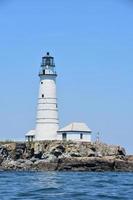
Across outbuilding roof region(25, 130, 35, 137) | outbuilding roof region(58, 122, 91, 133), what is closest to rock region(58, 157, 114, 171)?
outbuilding roof region(58, 122, 91, 133)

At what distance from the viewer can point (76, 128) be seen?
91875 mm

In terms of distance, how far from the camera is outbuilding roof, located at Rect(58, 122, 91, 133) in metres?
91.4

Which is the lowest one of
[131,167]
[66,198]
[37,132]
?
[66,198]

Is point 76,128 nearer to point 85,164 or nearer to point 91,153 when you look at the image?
point 91,153

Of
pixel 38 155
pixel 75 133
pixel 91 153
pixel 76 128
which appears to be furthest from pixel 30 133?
pixel 91 153

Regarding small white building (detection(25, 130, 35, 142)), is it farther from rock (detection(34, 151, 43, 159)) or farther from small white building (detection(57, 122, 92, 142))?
rock (detection(34, 151, 43, 159))

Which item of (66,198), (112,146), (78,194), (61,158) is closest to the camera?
(66,198)

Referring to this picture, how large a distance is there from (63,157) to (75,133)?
9.34 m

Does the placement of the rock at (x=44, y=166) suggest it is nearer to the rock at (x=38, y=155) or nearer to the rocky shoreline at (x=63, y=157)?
the rocky shoreline at (x=63, y=157)

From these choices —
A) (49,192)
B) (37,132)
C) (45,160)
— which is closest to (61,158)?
(45,160)

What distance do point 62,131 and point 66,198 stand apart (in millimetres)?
62315

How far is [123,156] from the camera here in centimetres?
8644

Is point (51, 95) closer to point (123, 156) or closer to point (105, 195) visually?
point (123, 156)

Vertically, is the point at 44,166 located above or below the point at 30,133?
below
